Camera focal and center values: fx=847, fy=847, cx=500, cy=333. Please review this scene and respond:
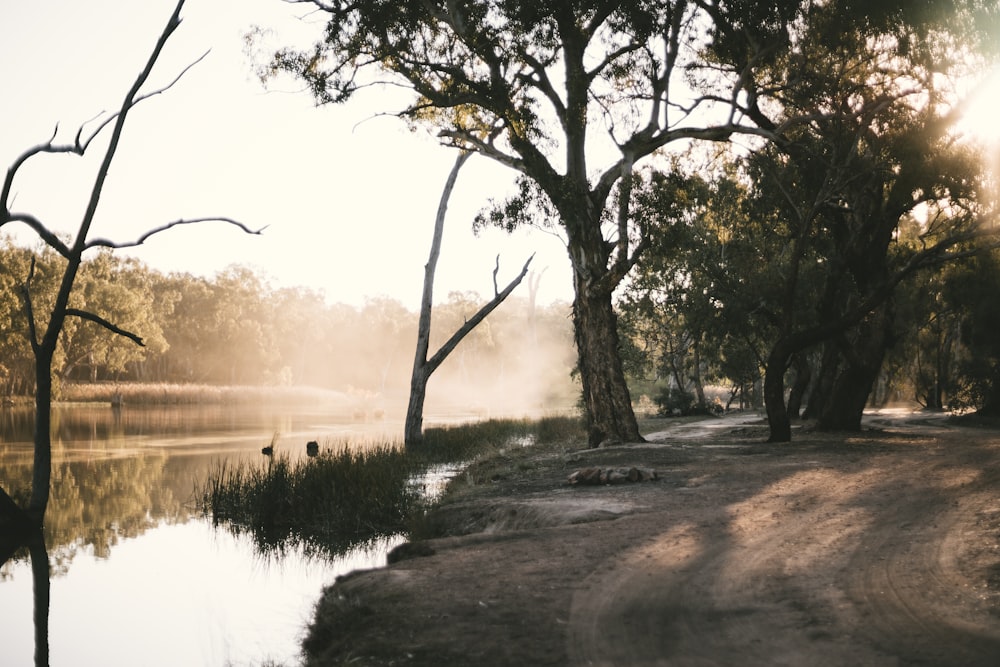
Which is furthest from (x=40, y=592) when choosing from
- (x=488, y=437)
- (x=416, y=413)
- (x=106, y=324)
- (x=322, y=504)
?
(x=488, y=437)

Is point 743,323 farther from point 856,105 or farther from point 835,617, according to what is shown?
point 835,617

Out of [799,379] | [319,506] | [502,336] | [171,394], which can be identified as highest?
[502,336]

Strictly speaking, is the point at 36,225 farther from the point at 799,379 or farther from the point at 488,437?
the point at 799,379

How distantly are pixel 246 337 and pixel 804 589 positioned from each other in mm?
75219

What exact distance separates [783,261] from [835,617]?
84.9 feet

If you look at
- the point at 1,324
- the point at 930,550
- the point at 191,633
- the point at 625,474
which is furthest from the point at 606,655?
the point at 1,324

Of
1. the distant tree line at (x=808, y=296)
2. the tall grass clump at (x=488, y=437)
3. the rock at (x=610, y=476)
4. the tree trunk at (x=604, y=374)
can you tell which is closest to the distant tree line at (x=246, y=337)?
the tall grass clump at (x=488, y=437)

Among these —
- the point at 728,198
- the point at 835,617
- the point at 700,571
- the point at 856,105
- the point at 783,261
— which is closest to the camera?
the point at 835,617

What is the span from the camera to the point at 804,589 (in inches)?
208

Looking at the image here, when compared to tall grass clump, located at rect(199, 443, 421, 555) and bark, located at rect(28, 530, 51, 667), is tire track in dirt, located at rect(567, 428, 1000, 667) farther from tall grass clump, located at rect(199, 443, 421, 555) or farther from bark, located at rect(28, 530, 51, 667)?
bark, located at rect(28, 530, 51, 667)

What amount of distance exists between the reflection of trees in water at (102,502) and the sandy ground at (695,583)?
459 cm

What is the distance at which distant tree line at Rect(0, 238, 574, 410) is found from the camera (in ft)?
174

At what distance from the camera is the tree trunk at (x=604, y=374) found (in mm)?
16094

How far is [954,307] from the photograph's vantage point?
29.2 meters
